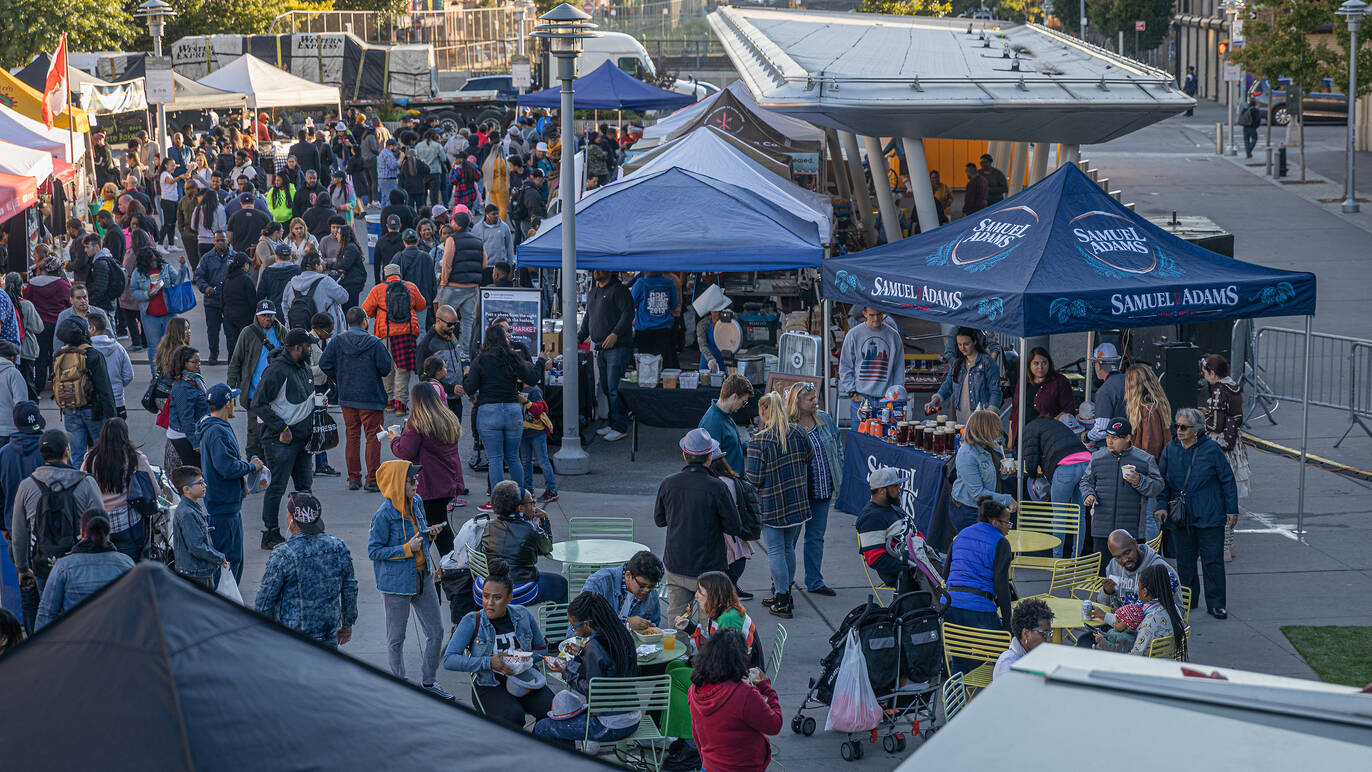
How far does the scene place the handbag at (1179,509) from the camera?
33.1 feet

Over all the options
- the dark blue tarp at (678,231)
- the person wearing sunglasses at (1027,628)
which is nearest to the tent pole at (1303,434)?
the dark blue tarp at (678,231)

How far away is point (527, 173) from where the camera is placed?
26688 millimetres

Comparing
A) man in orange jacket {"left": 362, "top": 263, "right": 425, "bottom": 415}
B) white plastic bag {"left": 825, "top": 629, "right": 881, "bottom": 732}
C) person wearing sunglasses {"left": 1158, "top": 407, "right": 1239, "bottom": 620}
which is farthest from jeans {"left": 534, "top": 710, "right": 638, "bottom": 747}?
man in orange jacket {"left": 362, "top": 263, "right": 425, "bottom": 415}

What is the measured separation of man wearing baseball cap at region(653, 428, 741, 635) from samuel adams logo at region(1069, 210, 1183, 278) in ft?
12.9

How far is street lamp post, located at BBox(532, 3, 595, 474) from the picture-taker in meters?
13.3

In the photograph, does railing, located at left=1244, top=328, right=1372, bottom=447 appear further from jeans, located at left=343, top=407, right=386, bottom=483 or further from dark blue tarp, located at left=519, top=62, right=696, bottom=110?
dark blue tarp, located at left=519, top=62, right=696, bottom=110

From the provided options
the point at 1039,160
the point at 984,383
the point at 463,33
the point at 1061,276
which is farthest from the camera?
the point at 463,33

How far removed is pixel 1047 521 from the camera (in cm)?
1071

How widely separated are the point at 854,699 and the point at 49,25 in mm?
39094

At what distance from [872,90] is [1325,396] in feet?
21.6

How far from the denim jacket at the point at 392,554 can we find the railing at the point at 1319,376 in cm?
1007

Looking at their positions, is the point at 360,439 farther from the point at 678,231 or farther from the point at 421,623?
the point at 421,623

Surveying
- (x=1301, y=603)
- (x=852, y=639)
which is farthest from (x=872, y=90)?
(x=852, y=639)

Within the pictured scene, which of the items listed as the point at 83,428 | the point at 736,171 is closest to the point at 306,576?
the point at 83,428
